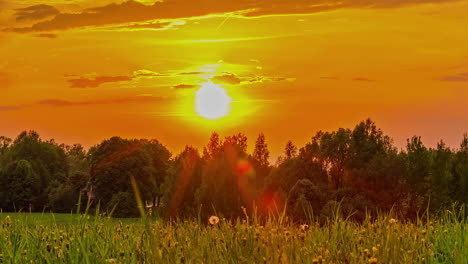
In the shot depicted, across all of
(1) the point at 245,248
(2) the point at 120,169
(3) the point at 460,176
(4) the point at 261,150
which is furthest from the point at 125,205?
(1) the point at 245,248

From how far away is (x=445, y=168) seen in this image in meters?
49.5

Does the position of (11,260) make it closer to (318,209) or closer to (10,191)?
(318,209)

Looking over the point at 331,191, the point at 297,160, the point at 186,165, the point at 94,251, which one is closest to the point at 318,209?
the point at 331,191

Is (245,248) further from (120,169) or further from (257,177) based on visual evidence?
(120,169)

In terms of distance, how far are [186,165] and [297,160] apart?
19555 millimetres

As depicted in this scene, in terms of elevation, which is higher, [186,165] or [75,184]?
[186,165]

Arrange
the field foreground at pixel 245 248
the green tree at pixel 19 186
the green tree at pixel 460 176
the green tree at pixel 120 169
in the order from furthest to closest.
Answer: the green tree at pixel 19 186, the green tree at pixel 120 169, the green tree at pixel 460 176, the field foreground at pixel 245 248

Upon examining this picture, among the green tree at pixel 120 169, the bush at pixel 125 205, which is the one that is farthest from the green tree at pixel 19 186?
the bush at pixel 125 205

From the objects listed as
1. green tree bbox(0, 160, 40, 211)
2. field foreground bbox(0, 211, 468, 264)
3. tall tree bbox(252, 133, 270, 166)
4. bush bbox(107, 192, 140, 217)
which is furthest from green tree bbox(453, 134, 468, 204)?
green tree bbox(0, 160, 40, 211)

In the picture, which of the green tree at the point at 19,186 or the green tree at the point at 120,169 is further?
the green tree at the point at 19,186

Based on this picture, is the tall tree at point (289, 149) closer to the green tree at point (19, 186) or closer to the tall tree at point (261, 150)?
the tall tree at point (261, 150)

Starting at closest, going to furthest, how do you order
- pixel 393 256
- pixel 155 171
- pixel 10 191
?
1. pixel 393 256
2. pixel 155 171
3. pixel 10 191

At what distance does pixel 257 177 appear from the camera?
4491 centimetres

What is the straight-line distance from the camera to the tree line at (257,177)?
1149 inches
